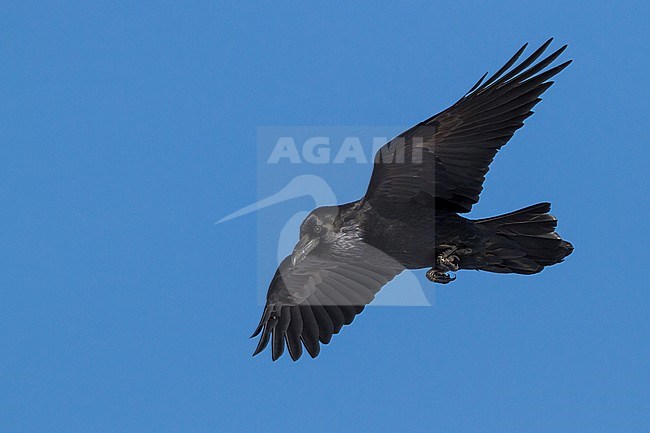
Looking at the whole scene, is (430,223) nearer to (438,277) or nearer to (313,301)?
(438,277)

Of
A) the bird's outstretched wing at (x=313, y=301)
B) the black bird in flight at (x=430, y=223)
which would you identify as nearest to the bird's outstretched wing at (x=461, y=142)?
the black bird in flight at (x=430, y=223)

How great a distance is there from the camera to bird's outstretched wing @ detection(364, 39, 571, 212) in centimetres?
1009

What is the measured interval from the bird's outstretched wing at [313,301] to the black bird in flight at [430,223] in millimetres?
13

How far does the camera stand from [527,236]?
1091 cm

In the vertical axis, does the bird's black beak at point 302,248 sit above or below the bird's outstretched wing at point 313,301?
above

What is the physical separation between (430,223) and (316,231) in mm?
1199

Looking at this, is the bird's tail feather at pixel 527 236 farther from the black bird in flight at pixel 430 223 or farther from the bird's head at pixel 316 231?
the bird's head at pixel 316 231

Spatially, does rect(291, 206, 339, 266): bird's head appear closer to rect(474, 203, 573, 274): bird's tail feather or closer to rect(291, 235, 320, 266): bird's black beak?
rect(291, 235, 320, 266): bird's black beak

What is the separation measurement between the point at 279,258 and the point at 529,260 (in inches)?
112

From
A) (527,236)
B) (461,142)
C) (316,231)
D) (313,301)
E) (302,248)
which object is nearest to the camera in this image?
(461,142)

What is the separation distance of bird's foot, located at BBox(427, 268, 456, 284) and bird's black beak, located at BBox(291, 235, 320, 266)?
121 cm

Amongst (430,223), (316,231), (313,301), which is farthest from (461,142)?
(313,301)

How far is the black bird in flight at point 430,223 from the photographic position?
33.4ft

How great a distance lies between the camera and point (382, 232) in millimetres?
10867
